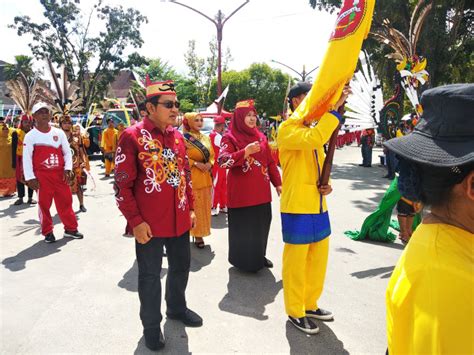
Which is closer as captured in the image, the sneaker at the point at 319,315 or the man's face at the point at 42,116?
the sneaker at the point at 319,315

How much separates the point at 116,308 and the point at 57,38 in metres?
29.9

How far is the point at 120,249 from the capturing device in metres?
5.01

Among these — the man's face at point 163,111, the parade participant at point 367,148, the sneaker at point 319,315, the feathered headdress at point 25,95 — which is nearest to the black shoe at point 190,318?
the sneaker at point 319,315

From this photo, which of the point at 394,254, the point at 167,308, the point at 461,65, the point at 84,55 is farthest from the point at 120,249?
the point at 84,55

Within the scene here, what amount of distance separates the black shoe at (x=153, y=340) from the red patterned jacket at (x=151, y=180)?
2.37ft

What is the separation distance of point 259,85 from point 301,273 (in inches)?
1357

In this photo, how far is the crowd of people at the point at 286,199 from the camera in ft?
3.20

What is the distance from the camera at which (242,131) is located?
403 centimetres

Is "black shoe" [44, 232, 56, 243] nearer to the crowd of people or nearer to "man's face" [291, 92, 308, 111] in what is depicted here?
the crowd of people

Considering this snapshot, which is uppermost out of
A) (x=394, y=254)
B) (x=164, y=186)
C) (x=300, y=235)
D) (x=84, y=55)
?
(x=84, y=55)

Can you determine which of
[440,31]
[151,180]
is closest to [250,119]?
[151,180]

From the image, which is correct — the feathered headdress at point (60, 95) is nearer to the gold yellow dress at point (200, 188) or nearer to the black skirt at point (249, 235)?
the gold yellow dress at point (200, 188)

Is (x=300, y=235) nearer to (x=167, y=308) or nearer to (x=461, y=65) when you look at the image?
(x=167, y=308)

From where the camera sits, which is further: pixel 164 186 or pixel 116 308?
pixel 116 308
